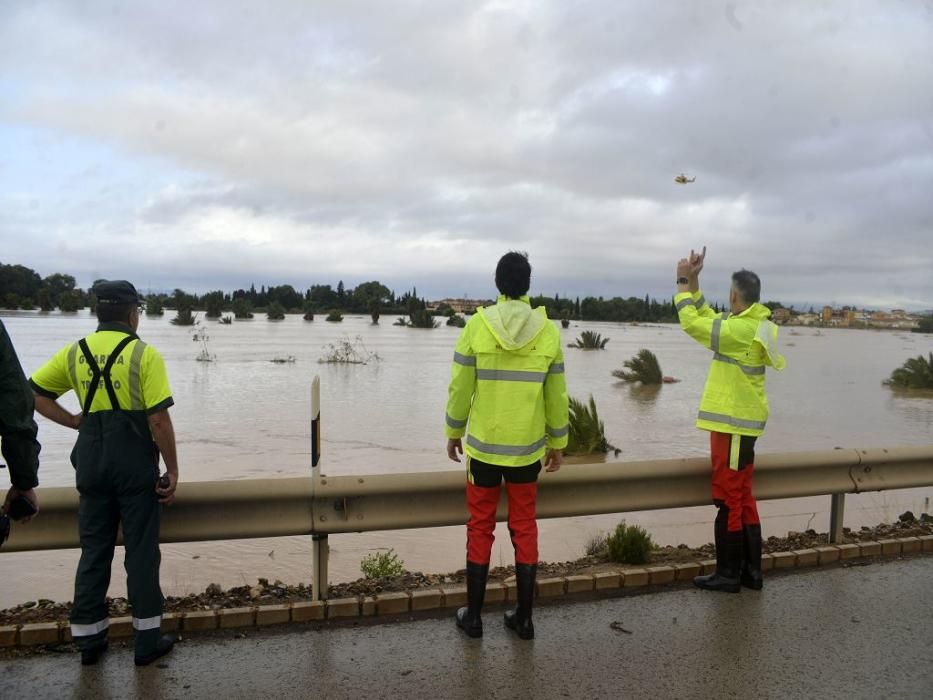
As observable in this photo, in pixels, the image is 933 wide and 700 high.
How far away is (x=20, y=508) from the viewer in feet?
11.3

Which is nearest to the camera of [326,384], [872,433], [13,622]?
[13,622]

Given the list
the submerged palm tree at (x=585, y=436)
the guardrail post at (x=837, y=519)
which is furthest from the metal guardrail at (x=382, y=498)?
the submerged palm tree at (x=585, y=436)

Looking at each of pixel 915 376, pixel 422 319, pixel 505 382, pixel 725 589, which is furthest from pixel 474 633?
pixel 422 319

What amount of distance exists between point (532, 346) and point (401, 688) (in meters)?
1.91

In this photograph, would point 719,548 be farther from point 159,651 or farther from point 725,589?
point 159,651

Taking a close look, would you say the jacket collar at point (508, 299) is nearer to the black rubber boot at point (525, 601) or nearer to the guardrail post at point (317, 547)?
the guardrail post at point (317, 547)

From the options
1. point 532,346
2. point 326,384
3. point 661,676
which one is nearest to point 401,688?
point 661,676

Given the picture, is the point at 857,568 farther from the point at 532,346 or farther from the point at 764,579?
the point at 532,346

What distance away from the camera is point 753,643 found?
177 inches

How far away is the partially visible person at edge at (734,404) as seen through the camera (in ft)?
17.7

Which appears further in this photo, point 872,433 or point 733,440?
point 872,433

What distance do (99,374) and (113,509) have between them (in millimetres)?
719

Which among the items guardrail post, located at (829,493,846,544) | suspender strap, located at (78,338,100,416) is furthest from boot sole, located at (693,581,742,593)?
suspender strap, located at (78,338,100,416)

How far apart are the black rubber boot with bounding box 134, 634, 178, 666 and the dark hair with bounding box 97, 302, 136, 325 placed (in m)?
1.69
